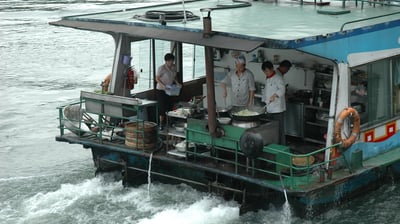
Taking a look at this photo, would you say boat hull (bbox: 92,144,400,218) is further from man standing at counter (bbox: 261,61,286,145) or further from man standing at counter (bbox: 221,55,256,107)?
man standing at counter (bbox: 221,55,256,107)

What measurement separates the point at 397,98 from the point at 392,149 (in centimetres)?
76

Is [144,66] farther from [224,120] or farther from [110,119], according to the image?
[224,120]

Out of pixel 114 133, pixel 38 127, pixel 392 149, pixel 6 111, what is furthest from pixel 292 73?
pixel 6 111

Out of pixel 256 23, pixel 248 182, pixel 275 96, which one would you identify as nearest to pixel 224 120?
pixel 275 96

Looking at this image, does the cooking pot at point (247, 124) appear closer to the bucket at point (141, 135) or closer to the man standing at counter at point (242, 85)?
the man standing at counter at point (242, 85)

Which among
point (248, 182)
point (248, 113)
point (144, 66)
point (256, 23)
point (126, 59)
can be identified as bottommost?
point (248, 182)

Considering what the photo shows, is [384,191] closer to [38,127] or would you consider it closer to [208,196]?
[208,196]

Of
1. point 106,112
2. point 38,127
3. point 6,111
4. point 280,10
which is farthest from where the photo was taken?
point 6,111

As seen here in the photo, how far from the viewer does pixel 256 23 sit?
456 inches

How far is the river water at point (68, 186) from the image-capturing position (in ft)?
37.0

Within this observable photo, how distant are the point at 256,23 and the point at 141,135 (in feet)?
7.66

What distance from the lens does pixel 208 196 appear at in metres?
11.6

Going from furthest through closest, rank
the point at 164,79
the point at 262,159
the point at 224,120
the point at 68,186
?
the point at 164,79, the point at 68,186, the point at 224,120, the point at 262,159

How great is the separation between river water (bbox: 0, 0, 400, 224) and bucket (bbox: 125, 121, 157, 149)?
855mm
